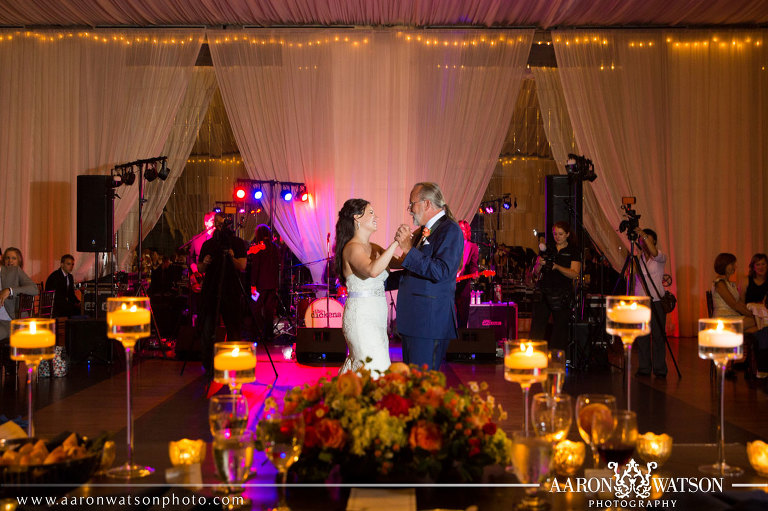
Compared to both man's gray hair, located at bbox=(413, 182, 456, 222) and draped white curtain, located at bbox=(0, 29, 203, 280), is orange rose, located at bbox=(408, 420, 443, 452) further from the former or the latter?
draped white curtain, located at bbox=(0, 29, 203, 280)

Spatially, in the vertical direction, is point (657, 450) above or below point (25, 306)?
below

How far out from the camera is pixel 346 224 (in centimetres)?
472

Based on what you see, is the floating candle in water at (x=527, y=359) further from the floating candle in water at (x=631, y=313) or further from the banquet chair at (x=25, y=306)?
the banquet chair at (x=25, y=306)

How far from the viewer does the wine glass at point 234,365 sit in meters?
2.23

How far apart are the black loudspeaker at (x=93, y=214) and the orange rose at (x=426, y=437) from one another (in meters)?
7.71

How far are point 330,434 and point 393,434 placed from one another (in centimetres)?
16

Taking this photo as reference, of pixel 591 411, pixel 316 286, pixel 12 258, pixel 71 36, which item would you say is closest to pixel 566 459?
pixel 591 411

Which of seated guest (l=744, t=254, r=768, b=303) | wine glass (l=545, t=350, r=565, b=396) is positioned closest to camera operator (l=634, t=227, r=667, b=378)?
seated guest (l=744, t=254, r=768, b=303)

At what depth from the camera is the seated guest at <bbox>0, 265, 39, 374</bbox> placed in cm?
714

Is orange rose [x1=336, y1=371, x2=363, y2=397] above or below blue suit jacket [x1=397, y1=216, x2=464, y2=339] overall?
below

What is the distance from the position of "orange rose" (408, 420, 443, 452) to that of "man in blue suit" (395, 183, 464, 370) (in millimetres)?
2429

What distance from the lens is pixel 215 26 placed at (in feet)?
36.6

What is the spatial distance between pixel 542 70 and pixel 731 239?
3707mm

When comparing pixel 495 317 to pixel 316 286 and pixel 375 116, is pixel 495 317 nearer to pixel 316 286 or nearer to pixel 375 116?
pixel 316 286
